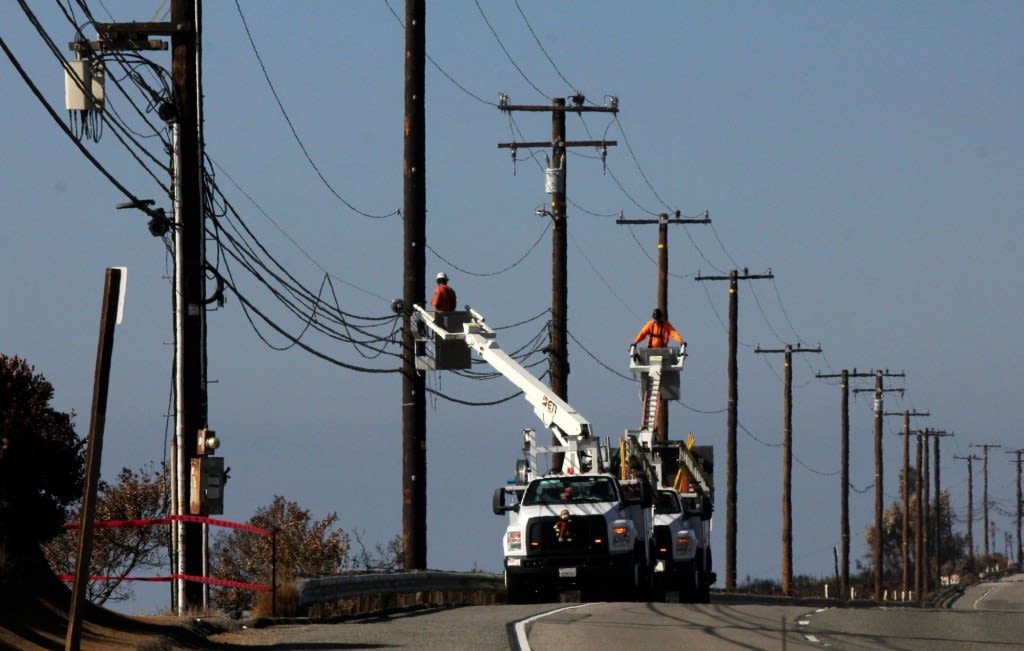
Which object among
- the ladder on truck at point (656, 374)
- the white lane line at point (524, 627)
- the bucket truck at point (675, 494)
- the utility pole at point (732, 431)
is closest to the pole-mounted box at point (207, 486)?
the white lane line at point (524, 627)

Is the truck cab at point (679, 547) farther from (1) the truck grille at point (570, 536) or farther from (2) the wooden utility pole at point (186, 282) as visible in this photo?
(2) the wooden utility pole at point (186, 282)

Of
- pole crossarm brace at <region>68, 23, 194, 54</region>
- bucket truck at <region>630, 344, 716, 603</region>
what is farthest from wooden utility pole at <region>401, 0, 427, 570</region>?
pole crossarm brace at <region>68, 23, 194, 54</region>

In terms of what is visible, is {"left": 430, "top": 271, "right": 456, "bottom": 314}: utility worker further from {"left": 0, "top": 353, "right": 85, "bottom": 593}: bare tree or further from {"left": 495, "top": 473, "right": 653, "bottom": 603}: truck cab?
{"left": 0, "top": 353, "right": 85, "bottom": 593}: bare tree

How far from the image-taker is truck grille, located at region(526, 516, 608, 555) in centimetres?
3011

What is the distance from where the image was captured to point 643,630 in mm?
21531

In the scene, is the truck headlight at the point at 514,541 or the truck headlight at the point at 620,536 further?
the truck headlight at the point at 514,541

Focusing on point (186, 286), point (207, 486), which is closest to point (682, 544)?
point (207, 486)

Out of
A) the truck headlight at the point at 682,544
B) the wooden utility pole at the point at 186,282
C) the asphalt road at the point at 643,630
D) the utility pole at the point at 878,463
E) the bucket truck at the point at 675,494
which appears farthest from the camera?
the utility pole at the point at 878,463

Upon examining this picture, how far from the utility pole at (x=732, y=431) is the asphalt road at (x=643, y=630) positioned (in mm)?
29690

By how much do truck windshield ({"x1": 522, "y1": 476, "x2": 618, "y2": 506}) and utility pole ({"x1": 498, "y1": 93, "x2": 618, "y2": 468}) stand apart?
7240 millimetres

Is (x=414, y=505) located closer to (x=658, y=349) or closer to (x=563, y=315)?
(x=658, y=349)

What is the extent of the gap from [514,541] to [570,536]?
39.1 inches

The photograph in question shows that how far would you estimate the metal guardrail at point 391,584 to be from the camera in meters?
23.3

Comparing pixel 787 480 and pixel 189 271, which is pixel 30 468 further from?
pixel 787 480
